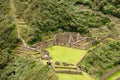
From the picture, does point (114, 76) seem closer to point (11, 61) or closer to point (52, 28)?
point (52, 28)

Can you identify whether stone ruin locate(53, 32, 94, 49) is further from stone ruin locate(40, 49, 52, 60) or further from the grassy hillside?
the grassy hillside

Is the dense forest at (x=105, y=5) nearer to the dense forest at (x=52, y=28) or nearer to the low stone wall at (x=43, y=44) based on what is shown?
the dense forest at (x=52, y=28)

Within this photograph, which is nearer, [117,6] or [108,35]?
[108,35]

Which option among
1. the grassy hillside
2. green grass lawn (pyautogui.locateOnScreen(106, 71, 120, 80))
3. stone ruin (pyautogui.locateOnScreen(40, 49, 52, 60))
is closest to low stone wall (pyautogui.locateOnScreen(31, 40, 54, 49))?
stone ruin (pyautogui.locateOnScreen(40, 49, 52, 60))

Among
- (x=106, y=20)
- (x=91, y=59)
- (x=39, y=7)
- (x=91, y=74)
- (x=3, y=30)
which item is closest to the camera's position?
(x=91, y=74)

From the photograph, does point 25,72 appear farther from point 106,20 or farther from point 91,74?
point 106,20

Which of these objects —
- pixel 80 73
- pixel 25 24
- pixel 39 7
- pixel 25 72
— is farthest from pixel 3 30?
pixel 80 73

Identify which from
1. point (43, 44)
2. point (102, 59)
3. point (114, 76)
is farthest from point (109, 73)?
point (43, 44)
